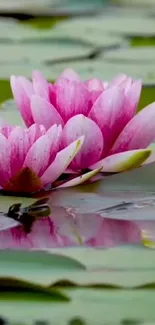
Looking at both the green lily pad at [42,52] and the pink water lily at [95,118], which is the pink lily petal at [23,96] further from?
the green lily pad at [42,52]

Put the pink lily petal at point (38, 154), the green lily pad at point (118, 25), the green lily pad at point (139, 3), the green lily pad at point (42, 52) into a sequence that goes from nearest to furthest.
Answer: the pink lily petal at point (38, 154) < the green lily pad at point (42, 52) < the green lily pad at point (118, 25) < the green lily pad at point (139, 3)

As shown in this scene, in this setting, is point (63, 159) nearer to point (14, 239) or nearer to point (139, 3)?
point (14, 239)

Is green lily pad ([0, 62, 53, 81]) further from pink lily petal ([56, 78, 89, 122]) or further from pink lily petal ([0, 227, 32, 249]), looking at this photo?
pink lily petal ([0, 227, 32, 249])

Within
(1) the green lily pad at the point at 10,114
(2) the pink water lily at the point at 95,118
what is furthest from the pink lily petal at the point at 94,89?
(1) the green lily pad at the point at 10,114

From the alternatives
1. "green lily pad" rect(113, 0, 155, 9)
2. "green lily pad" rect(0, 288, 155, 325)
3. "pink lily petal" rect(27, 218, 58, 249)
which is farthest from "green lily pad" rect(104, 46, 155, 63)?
"green lily pad" rect(0, 288, 155, 325)

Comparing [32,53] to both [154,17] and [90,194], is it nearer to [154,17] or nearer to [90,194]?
[154,17]

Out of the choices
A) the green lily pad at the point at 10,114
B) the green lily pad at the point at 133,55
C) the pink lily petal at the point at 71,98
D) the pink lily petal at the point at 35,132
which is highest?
the pink lily petal at the point at 71,98
